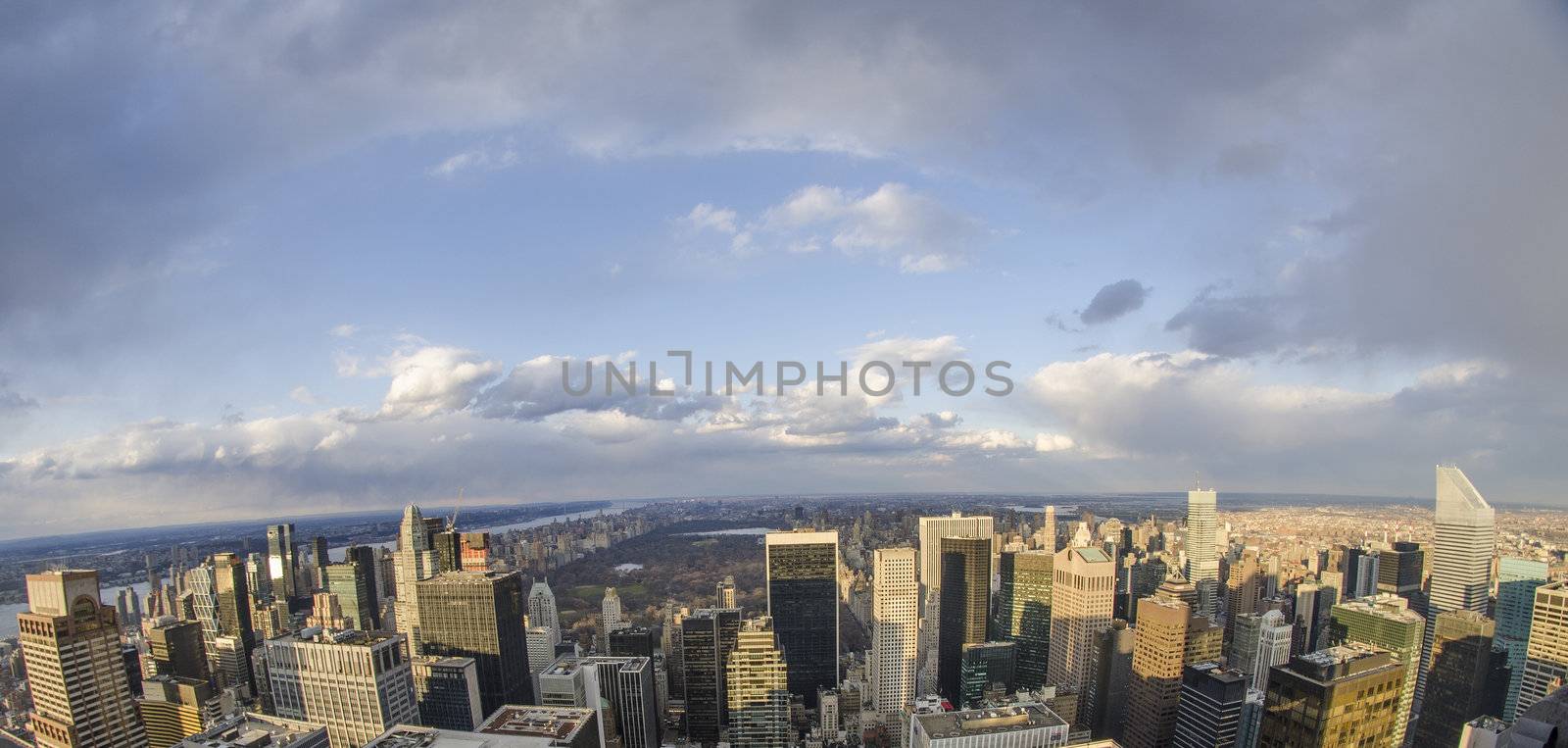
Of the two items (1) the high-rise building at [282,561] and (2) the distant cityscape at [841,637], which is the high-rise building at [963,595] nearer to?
(2) the distant cityscape at [841,637]

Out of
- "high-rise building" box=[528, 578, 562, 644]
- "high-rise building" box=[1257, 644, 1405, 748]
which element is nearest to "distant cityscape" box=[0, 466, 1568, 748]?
"high-rise building" box=[1257, 644, 1405, 748]

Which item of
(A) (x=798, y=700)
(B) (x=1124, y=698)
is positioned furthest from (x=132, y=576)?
(B) (x=1124, y=698)

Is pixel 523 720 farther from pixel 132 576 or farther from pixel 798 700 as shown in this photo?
pixel 132 576

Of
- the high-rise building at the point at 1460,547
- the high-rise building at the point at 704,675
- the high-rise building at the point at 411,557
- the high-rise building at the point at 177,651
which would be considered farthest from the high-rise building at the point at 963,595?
the high-rise building at the point at 177,651

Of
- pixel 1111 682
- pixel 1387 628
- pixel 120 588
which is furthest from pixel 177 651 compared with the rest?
pixel 1387 628

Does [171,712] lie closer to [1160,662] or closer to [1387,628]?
[1160,662]
